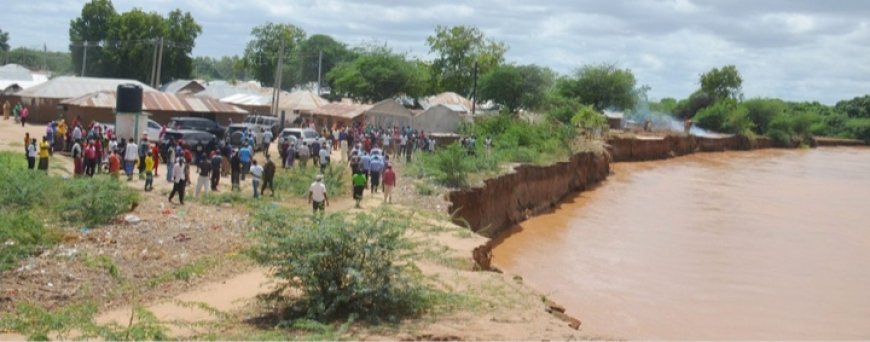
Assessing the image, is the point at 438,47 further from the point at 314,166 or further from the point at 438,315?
the point at 438,315

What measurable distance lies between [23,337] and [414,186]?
52.8ft

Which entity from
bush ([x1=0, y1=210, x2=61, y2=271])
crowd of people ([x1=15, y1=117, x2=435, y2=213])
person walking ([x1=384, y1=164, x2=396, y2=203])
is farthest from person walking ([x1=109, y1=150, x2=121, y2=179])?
person walking ([x1=384, y1=164, x2=396, y2=203])

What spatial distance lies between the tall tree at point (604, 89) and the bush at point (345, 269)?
64044 millimetres

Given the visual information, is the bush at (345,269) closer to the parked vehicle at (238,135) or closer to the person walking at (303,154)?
the person walking at (303,154)

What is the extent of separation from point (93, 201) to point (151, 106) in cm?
1738

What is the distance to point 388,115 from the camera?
47.3m

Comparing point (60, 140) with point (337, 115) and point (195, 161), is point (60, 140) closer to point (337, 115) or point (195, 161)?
point (195, 161)

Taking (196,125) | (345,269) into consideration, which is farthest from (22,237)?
(196,125)

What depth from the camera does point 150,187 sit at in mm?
22688

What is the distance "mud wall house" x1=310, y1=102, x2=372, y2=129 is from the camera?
46.7 metres

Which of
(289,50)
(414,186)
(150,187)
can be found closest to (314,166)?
(414,186)

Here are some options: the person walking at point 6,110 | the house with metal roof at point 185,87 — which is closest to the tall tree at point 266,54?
the house with metal roof at point 185,87

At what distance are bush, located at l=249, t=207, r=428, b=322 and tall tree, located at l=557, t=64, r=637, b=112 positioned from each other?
64.0m

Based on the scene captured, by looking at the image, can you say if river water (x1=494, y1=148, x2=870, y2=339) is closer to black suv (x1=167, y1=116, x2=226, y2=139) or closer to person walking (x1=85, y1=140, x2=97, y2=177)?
person walking (x1=85, y1=140, x2=97, y2=177)
